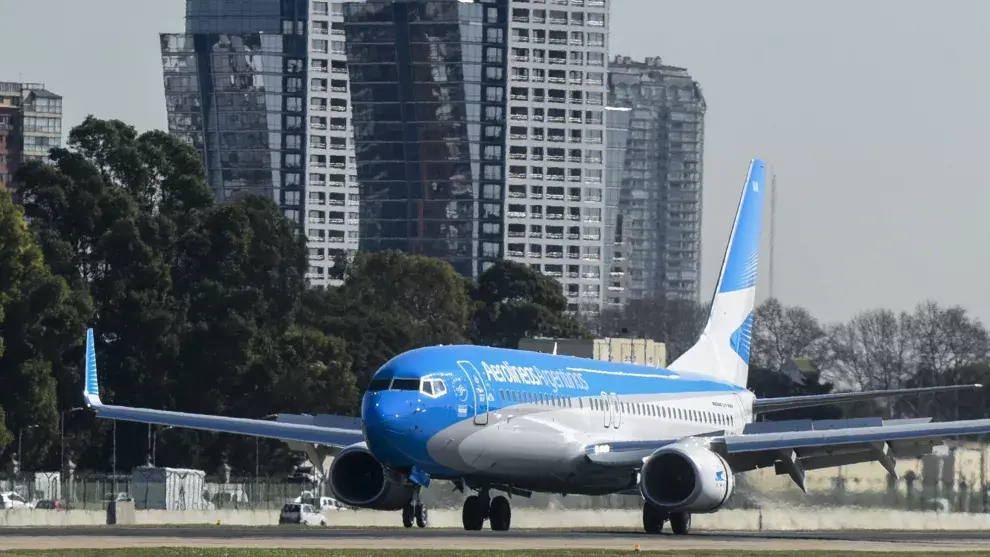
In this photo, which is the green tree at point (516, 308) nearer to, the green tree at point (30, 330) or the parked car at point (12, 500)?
the green tree at point (30, 330)

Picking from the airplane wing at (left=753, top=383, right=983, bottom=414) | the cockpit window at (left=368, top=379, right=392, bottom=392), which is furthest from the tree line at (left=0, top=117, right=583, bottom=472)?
the cockpit window at (left=368, top=379, right=392, bottom=392)

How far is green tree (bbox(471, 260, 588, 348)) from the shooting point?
157125 mm

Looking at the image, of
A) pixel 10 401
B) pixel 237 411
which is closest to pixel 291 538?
pixel 10 401

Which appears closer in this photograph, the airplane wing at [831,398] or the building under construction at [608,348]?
the airplane wing at [831,398]

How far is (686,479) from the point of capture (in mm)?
46625

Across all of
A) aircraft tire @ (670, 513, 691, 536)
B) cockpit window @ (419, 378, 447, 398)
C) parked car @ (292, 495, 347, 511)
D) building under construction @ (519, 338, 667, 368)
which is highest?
building under construction @ (519, 338, 667, 368)

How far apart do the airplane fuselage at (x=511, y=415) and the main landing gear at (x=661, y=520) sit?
34.2 inches

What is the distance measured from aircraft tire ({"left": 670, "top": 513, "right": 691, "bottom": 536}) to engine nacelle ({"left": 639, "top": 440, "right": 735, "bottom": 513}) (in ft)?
4.21

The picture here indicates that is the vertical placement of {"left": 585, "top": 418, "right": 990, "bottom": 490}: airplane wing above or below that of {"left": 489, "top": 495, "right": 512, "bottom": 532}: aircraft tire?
above

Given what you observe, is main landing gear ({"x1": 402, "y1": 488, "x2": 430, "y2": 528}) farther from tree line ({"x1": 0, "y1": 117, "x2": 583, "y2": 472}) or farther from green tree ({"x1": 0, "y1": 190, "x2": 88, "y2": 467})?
tree line ({"x1": 0, "y1": 117, "x2": 583, "y2": 472})

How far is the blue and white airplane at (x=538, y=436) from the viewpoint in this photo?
42.6m

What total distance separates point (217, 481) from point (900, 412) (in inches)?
2008

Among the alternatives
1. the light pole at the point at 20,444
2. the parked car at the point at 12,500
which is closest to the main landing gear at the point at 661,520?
the parked car at the point at 12,500

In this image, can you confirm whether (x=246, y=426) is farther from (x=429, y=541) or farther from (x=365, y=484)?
(x=429, y=541)
